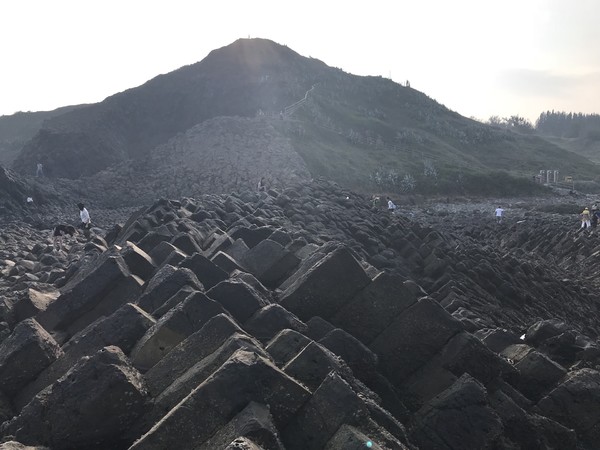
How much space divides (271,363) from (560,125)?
517 feet

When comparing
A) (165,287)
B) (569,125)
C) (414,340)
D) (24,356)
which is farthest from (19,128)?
(569,125)

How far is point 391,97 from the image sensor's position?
69.6m

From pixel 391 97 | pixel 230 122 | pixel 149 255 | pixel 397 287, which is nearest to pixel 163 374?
pixel 397 287

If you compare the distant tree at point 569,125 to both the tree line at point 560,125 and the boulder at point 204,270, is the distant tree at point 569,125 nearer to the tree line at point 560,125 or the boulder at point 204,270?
the tree line at point 560,125

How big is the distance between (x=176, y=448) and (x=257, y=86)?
54491 millimetres

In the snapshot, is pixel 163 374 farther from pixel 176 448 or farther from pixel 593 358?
pixel 593 358

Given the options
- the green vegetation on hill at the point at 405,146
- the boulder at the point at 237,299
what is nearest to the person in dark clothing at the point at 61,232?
the boulder at the point at 237,299

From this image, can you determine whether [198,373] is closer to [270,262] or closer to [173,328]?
[173,328]

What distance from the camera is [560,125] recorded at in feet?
481

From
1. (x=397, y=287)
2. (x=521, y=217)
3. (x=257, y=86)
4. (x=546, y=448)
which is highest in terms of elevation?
(x=257, y=86)

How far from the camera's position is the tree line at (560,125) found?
121 metres

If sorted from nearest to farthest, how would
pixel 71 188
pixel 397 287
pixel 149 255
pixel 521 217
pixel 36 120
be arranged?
1. pixel 397 287
2. pixel 149 255
3. pixel 521 217
4. pixel 71 188
5. pixel 36 120

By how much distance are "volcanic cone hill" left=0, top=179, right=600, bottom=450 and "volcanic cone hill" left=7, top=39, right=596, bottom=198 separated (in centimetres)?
2695

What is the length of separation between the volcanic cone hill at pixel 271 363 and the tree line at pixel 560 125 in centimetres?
11229
